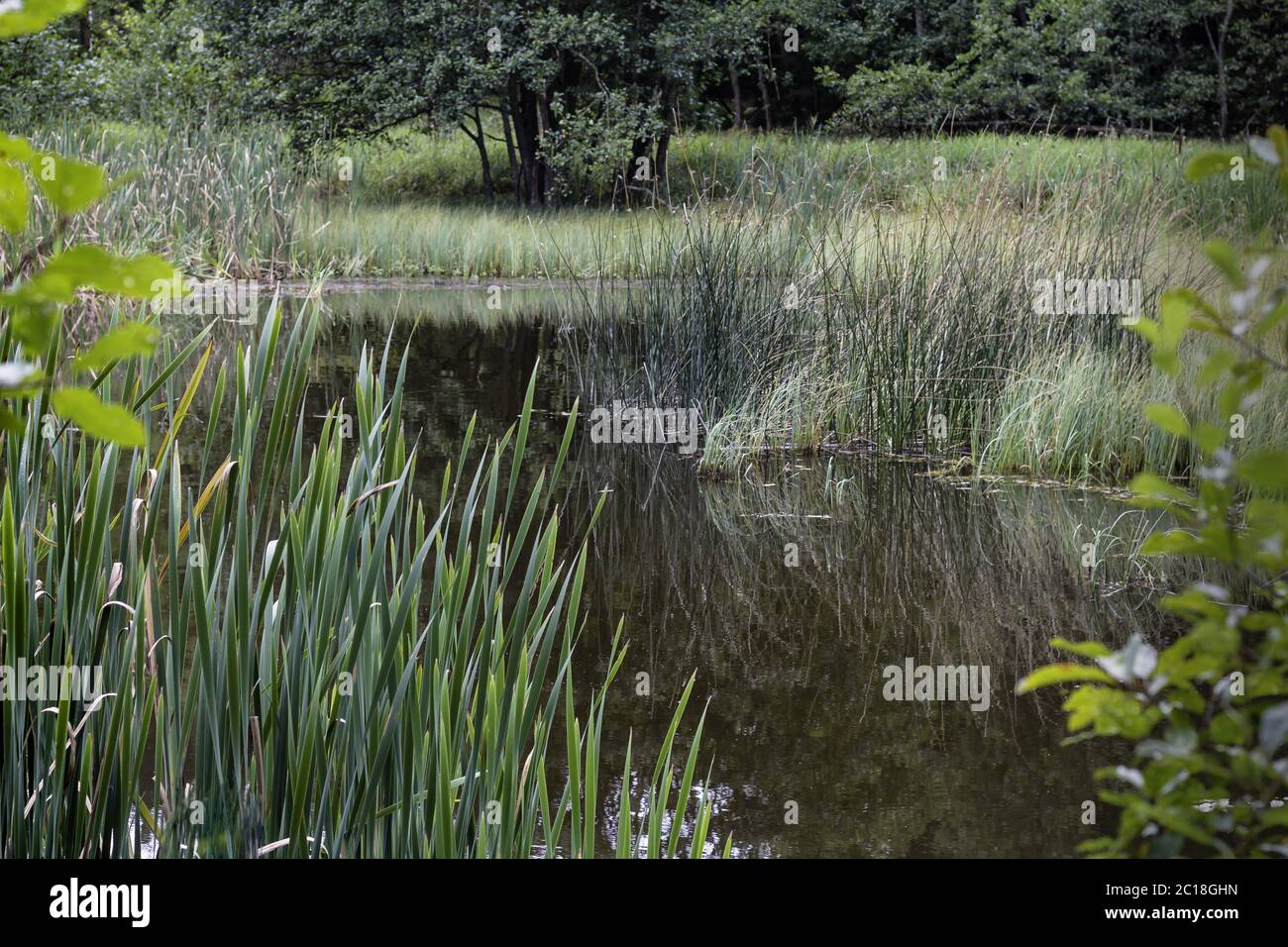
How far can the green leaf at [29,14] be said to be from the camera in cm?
64

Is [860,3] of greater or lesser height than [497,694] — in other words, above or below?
above

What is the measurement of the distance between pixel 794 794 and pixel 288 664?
49.1 inches

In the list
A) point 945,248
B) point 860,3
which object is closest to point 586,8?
point 860,3

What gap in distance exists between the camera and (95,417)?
60cm

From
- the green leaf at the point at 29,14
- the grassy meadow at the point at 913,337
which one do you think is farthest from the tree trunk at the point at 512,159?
the green leaf at the point at 29,14

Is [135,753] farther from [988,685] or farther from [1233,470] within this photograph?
[988,685]

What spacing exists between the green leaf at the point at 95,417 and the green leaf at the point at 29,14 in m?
0.21

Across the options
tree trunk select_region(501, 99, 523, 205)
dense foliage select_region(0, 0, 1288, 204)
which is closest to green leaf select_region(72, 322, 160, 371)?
dense foliage select_region(0, 0, 1288, 204)

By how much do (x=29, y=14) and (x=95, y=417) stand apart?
23 centimetres

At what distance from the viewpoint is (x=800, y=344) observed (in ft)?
17.7

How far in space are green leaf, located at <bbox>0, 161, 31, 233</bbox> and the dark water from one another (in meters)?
1.86
